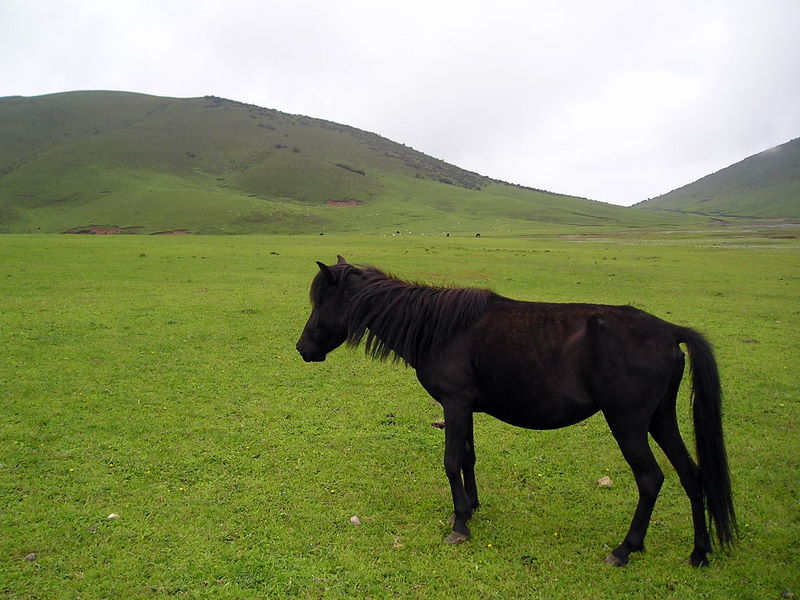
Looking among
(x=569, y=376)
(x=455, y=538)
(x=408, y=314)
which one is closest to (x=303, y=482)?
(x=455, y=538)

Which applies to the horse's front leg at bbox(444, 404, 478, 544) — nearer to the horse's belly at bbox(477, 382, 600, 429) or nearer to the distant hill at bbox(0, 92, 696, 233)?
the horse's belly at bbox(477, 382, 600, 429)

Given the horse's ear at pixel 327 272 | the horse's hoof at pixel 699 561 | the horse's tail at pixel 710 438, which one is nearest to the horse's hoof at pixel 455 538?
the horse's hoof at pixel 699 561

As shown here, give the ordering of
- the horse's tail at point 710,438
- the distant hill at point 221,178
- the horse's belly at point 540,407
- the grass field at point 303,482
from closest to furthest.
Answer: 1. the grass field at point 303,482
2. the horse's tail at point 710,438
3. the horse's belly at point 540,407
4. the distant hill at point 221,178

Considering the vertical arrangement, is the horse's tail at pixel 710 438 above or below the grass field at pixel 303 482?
above

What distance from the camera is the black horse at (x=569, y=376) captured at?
16.9 ft

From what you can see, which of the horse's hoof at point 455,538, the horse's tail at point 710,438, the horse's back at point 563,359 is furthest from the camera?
the horse's hoof at point 455,538

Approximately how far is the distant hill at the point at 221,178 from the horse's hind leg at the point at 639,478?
65.1 m

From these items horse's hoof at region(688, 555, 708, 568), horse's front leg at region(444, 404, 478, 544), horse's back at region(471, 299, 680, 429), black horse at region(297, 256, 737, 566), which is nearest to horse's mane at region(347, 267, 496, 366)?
black horse at region(297, 256, 737, 566)

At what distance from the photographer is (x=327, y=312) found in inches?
257

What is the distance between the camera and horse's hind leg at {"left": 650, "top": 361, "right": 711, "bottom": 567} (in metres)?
5.19

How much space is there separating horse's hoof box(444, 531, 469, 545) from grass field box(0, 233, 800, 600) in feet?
0.36

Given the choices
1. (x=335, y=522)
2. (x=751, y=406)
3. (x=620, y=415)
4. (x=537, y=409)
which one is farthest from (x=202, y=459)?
(x=751, y=406)

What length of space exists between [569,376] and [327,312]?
2897mm

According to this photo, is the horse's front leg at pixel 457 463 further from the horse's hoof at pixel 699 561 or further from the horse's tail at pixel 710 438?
the horse's tail at pixel 710 438
